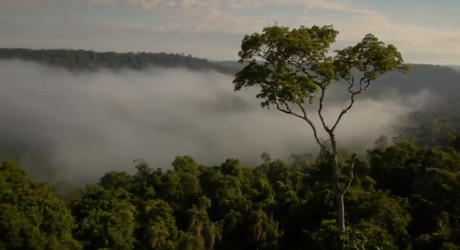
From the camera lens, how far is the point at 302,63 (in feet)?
38.8

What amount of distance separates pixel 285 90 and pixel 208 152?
139236 mm

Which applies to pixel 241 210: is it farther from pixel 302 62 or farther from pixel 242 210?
pixel 302 62

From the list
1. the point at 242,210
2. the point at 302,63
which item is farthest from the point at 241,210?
the point at 302,63

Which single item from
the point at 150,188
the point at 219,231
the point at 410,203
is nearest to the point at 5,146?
the point at 150,188

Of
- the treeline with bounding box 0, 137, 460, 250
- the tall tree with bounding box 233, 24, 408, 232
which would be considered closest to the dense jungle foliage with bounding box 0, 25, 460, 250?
the treeline with bounding box 0, 137, 460, 250

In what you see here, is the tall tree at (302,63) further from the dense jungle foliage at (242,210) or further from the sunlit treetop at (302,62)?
the dense jungle foliage at (242,210)

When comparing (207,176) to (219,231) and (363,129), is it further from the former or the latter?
(363,129)

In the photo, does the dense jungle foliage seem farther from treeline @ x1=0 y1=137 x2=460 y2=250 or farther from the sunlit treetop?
the sunlit treetop

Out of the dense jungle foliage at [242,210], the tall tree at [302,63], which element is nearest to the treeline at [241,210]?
the dense jungle foliage at [242,210]

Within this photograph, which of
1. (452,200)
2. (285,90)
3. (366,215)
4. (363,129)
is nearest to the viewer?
(285,90)

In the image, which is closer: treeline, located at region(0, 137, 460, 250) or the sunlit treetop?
the sunlit treetop

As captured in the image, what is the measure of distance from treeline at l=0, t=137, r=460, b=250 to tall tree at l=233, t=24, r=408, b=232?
3.99 meters

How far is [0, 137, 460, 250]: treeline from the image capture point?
20.3 metres

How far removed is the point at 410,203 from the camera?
26.2m
